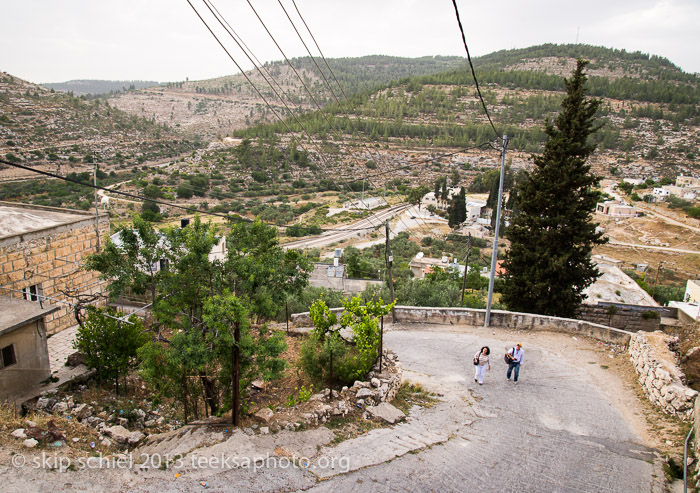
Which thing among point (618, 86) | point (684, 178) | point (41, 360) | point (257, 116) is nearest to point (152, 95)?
point (257, 116)

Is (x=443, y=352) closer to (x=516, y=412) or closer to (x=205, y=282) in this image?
(x=516, y=412)

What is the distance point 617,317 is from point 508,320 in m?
6.90

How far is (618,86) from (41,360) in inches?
6462

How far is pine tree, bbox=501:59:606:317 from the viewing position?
15766 millimetres

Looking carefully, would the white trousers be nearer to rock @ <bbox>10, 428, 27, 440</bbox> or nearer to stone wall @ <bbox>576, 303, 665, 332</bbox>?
rock @ <bbox>10, 428, 27, 440</bbox>

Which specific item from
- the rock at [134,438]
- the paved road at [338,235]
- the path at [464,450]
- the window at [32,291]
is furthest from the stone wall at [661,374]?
the paved road at [338,235]

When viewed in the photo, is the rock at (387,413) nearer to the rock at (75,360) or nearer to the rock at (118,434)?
the rock at (118,434)

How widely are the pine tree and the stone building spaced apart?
15.2m

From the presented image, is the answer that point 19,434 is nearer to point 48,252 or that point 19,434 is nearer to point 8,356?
point 8,356

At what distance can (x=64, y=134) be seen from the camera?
70.1 m

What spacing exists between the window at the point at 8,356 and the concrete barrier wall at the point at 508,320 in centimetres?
830

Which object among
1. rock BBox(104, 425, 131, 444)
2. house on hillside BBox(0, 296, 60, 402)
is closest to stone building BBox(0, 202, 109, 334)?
house on hillside BBox(0, 296, 60, 402)


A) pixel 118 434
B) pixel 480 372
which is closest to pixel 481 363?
pixel 480 372

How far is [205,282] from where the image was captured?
7562 millimetres
